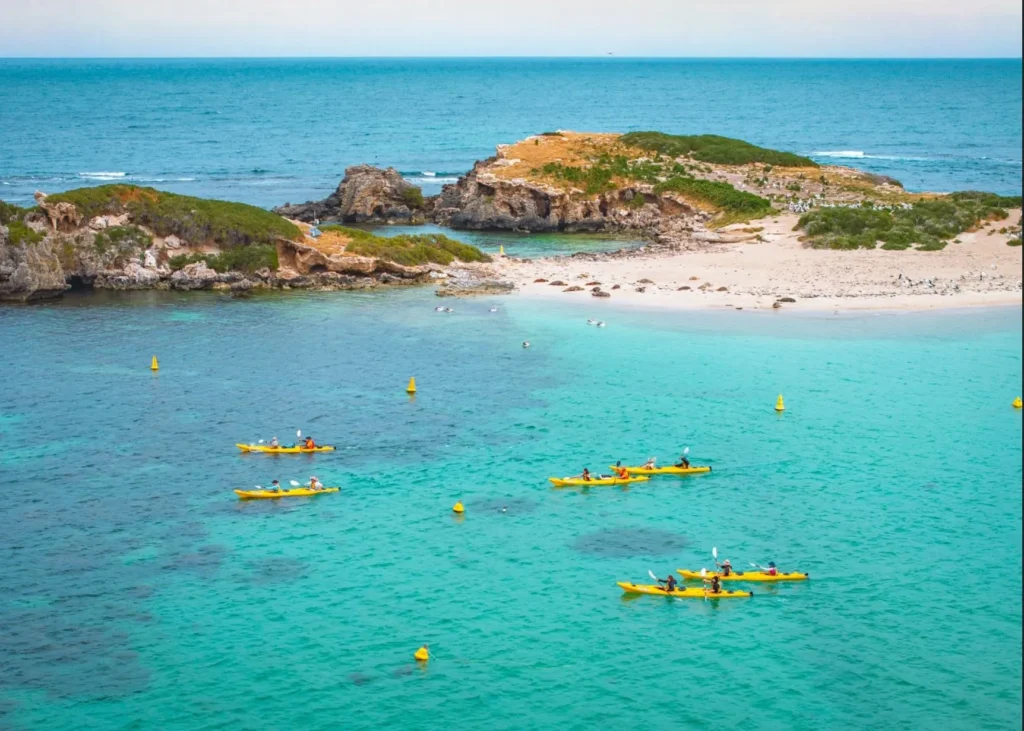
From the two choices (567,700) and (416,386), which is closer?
(567,700)

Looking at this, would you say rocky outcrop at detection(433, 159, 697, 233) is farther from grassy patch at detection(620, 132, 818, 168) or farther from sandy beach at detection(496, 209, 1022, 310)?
grassy patch at detection(620, 132, 818, 168)

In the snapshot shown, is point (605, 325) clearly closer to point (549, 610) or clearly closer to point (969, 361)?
point (969, 361)

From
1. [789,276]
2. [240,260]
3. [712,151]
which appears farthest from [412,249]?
[712,151]

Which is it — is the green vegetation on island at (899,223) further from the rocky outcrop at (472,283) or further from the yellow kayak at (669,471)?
the yellow kayak at (669,471)

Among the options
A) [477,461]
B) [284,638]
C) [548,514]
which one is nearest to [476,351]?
[477,461]

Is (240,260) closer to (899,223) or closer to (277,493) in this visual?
(277,493)

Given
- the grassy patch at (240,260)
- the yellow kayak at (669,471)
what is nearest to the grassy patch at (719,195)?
the grassy patch at (240,260)

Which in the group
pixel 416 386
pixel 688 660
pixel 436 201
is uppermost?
pixel 436 201
